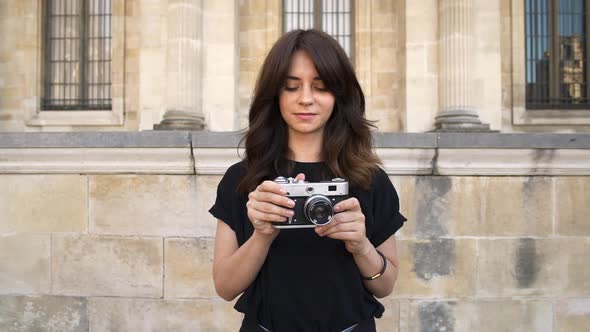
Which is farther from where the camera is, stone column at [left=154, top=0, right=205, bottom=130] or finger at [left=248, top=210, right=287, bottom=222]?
stone column at [left=154, top=0, right=205, bottom=130]

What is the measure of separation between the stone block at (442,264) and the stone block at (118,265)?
2282mm

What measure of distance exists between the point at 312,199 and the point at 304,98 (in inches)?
16.3

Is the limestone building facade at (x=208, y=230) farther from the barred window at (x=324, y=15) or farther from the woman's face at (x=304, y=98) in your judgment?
the barred window at (x=324, y=15)

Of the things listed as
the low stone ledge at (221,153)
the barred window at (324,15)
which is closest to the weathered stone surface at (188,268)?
the low stone ledge at (221,153)

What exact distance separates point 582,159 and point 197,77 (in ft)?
22.3

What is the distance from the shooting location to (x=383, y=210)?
2.02 metres

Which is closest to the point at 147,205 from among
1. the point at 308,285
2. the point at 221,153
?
the point at 221,153

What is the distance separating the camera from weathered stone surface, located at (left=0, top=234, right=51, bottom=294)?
4750mm

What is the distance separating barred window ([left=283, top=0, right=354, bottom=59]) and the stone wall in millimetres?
6817

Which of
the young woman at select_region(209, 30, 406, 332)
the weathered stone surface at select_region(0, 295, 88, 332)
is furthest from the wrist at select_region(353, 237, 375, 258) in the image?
the weathered stone surface at select_region(0, 295, 88, 332)

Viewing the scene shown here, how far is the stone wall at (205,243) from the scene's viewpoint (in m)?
4.71

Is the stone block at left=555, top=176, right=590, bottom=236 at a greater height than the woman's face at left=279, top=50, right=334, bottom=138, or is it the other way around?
the woman's face at left=279, top=50, right=334, bottom=138

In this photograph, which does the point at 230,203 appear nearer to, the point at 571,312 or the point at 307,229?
the point at 307,229

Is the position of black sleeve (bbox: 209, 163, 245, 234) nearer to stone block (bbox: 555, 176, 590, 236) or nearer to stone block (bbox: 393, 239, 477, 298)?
stone block (bbox: 393, 239, 477, 298)
